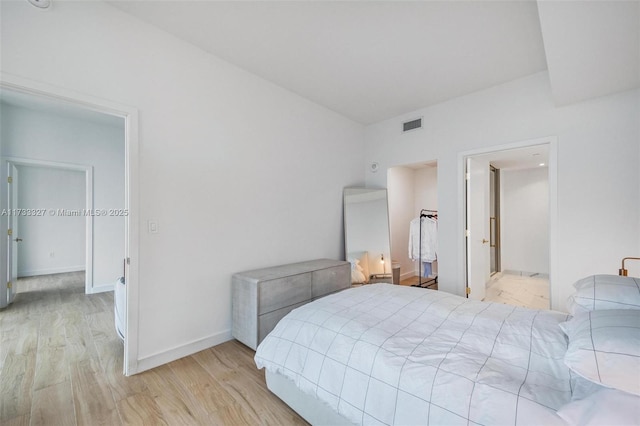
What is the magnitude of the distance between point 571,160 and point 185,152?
3.82 meters

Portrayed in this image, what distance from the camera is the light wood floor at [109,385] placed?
164 cm

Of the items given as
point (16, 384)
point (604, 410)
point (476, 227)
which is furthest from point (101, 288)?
point (476, 227)

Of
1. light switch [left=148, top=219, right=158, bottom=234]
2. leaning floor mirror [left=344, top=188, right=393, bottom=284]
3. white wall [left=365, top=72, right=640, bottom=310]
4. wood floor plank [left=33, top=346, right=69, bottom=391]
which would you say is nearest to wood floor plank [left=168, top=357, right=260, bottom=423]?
wood floor plank [left=33, top=346, right=69, bottom=391]

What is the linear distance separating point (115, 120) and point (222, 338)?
167 inches

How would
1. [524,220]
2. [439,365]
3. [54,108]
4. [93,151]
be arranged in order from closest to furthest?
[439,365] → [54,108] → [93,151] → [524,220]

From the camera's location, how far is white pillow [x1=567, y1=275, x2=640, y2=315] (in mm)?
1257

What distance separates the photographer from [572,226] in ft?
8.45

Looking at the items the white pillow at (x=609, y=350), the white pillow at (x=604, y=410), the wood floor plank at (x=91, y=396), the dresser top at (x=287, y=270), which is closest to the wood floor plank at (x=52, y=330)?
the wood floor plank at (x=91, y=396)

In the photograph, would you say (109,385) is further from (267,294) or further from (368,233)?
(368,233)

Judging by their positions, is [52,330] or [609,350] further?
[52,330]

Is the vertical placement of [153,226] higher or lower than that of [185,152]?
lower

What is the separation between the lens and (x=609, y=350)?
0.95 metres

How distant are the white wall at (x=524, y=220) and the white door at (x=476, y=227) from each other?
2.28 meters

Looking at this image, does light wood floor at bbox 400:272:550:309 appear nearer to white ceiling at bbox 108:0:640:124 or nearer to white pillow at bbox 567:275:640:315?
white pillow at bbox 567:275:640:315
